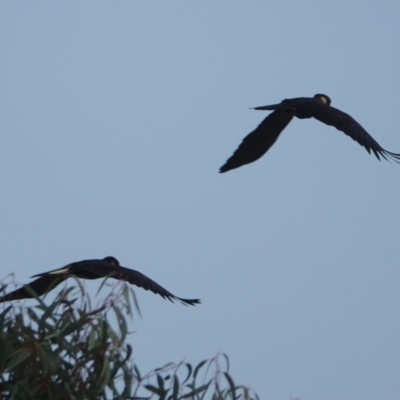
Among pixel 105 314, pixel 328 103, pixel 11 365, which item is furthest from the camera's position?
pixel 328 103

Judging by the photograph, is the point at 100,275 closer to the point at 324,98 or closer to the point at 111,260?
the point at 111,260

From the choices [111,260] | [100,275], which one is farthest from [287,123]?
[100,275]

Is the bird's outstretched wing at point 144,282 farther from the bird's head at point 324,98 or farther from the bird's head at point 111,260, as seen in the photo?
the bird's head at point 324,98

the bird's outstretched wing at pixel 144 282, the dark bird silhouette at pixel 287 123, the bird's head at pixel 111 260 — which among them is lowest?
the bird's outstretched wing at pixel 144 282

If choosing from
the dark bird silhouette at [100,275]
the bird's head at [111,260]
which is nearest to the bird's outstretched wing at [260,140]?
the bird's head at [111,260]

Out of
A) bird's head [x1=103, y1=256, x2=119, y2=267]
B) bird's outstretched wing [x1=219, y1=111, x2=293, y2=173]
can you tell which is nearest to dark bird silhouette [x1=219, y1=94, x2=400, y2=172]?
bird's outstretched wing [x1=219, y1=111, x2=293, y2=173]

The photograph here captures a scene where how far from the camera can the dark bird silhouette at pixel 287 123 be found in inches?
312

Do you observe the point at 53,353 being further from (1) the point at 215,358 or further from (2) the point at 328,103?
(2) the point at 328,103

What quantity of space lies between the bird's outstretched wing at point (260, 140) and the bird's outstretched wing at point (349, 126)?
0.70m

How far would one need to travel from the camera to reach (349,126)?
26.5ft

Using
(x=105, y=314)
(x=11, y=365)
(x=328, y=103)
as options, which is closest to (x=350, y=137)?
(x=328, y=103)

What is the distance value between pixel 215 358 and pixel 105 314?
54 cm

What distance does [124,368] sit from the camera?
16.7 feet

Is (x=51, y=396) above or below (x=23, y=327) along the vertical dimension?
below
